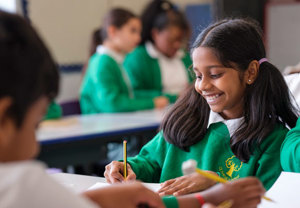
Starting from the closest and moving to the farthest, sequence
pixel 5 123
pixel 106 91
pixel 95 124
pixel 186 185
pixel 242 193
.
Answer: pixel 5 123
pixel 242 193
pixel 186 185
pixel 95 124
pixel 106 91

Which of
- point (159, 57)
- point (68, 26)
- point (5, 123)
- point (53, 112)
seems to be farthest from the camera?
point (68, 26)

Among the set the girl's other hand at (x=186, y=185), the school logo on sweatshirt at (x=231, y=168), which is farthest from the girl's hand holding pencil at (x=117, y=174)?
the school logo on sweatshirt at (x=231, y=168)

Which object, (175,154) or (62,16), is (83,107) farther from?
(175,154)

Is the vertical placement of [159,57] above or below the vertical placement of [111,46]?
below

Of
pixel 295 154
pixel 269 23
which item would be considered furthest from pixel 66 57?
pixel 295 154

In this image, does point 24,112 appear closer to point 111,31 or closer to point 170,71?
point 111,31

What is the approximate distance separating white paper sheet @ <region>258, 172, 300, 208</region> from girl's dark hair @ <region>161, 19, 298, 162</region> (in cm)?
21

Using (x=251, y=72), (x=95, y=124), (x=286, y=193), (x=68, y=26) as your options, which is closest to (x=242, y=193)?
(x=286, y=193)

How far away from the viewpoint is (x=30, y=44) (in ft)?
2.16

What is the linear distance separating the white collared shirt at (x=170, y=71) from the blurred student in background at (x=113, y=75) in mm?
268

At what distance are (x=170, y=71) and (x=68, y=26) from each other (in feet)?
3.43

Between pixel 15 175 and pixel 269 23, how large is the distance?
524 cm

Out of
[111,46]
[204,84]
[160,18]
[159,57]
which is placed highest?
[204,84]

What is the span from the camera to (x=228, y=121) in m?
1.54
